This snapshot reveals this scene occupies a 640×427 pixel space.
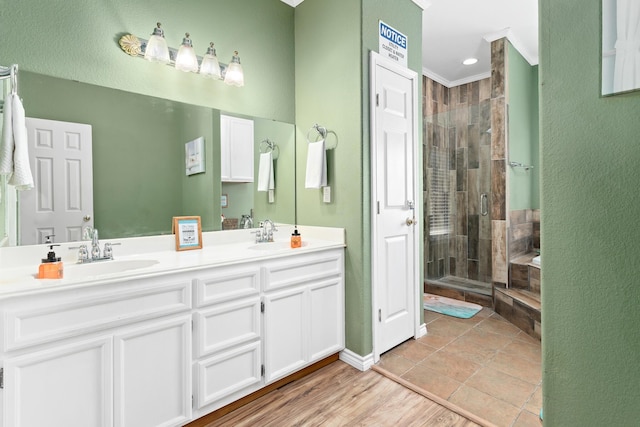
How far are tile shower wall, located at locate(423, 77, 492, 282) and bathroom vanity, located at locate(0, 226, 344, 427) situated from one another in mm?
2353

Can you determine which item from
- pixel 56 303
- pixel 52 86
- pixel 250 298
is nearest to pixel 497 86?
pixel 250 298

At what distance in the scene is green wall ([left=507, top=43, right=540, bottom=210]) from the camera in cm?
346

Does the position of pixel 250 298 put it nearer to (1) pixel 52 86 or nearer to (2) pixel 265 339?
(2) pixel 265 339

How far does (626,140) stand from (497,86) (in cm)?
292

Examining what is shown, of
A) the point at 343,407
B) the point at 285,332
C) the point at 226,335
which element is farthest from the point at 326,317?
the point at 226,335

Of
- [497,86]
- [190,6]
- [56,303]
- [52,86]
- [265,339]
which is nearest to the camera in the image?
[56,303]

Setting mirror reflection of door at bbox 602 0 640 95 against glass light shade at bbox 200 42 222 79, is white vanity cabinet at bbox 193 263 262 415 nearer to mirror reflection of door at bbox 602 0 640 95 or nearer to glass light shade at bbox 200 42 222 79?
glass light shade at bbox 200 42 222 79

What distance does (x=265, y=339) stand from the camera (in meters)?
1.87

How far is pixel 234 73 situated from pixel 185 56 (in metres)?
0.33

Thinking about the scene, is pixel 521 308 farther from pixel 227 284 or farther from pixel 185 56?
pixel 185 56

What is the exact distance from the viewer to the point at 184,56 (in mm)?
2004

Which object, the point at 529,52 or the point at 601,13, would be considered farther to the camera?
the point at 529,52

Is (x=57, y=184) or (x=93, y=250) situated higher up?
(x=57, y=184)

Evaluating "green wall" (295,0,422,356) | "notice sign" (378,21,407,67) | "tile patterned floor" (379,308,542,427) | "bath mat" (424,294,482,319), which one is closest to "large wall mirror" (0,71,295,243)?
"green wall" (295,0,422,356)
